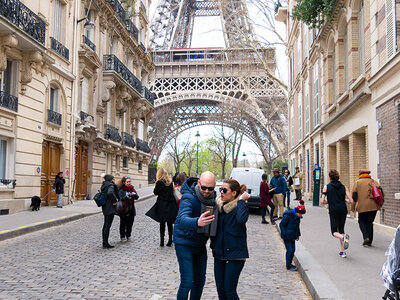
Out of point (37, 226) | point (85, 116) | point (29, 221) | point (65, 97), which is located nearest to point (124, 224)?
point (37, 226)

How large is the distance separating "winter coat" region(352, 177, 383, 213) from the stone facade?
35.9 ft

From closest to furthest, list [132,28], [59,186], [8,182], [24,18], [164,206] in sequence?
[164,206] → [8,182] → [24,18] → [59,186] → [132,28]

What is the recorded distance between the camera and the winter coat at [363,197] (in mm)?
8344

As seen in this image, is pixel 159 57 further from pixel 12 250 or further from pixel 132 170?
pixel 12 250

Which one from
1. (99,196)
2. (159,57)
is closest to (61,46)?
(99,196)

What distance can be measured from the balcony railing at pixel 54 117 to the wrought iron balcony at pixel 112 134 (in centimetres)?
595

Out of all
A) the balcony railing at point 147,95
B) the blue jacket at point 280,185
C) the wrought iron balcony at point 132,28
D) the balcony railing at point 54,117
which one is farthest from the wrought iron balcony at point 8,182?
the balcony railing at point 147,95

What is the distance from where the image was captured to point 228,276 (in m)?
3.93

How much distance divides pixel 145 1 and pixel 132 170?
47.9 ft

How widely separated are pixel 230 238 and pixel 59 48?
16.7 metres

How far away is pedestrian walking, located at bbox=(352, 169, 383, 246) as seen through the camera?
8.36 metres

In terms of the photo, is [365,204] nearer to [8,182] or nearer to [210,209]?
[210,209]

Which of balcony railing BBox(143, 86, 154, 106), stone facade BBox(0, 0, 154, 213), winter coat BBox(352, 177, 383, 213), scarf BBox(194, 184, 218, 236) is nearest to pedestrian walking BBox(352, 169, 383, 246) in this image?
winter coat BBox(352, 177, 383, 213)

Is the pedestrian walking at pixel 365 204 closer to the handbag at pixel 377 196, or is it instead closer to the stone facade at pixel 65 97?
the handbag at pixel 377 196
